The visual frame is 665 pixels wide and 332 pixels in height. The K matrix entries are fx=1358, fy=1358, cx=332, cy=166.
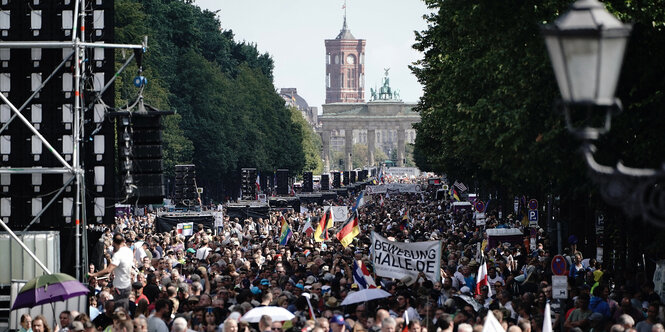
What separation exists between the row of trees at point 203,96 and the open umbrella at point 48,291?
46461mm

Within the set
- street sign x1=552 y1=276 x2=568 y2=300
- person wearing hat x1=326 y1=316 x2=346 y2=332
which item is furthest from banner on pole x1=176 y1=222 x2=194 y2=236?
person wearing hat x1=326 y1=316 x2=346 y2=332

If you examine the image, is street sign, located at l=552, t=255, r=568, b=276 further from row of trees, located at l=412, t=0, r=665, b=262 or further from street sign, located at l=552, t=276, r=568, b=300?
row of trees, located at l=412, t=0, r=665, b=262

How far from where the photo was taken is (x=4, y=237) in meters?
17.7

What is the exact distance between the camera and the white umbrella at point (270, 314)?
13.2 metres

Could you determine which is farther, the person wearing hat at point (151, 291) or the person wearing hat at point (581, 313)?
the person wearing hat at point (151, 291)

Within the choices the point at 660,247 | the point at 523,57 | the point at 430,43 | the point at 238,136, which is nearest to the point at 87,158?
the point at 523,57

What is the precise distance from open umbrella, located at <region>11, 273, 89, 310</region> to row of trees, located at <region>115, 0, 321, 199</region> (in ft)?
152

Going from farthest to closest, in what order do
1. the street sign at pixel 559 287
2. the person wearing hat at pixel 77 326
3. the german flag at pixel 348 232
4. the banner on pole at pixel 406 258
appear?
the german flag at pixel 348 232 < the banner on pole at pixel 406 258 < the street sign at pixel 559 287 < the person wearing hat at pixel 77 326

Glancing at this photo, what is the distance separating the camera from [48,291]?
48.3 ft

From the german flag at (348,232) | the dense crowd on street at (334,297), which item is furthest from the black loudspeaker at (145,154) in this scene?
the german flag at (348,232)

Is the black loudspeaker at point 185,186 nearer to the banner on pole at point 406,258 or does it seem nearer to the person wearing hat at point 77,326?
the banner on pole at point 406,258

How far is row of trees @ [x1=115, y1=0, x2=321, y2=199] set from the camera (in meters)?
72.0

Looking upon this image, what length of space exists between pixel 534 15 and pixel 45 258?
24.9 feet

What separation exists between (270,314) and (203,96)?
7410cm
